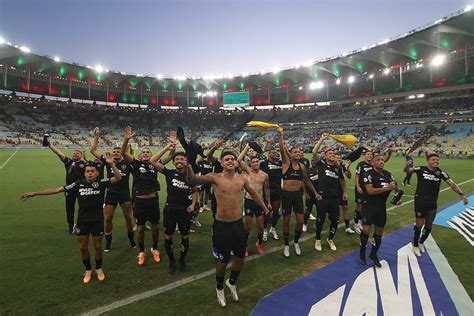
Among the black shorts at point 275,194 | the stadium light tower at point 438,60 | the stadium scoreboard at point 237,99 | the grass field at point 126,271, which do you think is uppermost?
the stadium light tower at point 438,60

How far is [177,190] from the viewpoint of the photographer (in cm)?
566

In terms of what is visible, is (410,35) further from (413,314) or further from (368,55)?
(413,314)

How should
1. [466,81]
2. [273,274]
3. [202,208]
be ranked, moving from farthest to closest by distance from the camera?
1. [466,81]
2. [202,208]
3. [273,274]

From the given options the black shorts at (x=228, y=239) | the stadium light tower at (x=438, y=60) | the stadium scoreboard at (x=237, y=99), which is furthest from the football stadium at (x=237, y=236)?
the stadium scoreboard at (x=237, y=99)

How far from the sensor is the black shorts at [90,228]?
5102 mm

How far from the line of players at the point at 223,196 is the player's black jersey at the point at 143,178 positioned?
22 millimetres

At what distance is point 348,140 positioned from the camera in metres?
7.39

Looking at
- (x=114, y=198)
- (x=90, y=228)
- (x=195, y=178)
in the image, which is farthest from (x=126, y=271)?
(x=195, y=178)

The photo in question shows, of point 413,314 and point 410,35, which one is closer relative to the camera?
point 413,314

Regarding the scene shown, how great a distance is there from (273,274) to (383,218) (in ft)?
8.92

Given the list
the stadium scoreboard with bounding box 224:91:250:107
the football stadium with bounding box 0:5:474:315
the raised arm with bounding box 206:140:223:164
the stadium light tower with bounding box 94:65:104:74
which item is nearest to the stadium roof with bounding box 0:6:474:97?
the stadium light tower with bounding box 94:65:104:74

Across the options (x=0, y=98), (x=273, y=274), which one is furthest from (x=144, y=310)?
(x=0, y=98)

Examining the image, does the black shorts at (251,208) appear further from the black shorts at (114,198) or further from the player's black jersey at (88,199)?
the player's black jersey at (88,199)

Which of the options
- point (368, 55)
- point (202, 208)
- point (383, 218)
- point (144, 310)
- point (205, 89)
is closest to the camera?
point (144, 310)
